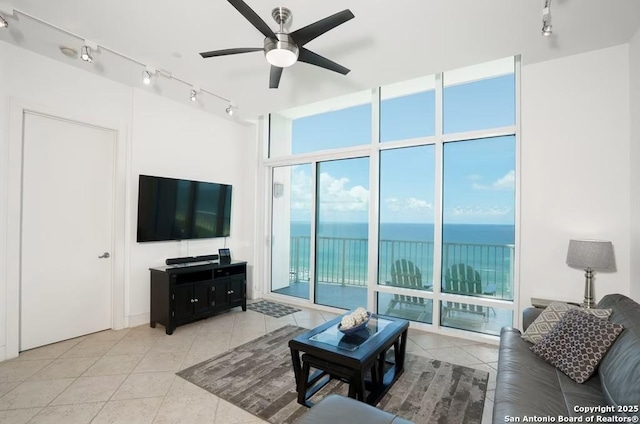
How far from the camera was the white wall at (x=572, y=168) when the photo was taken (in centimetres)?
289

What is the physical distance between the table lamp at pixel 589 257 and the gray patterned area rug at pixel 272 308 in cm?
349

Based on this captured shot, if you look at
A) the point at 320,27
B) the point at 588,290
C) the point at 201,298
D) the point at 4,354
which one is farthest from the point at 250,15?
the point at 4,354

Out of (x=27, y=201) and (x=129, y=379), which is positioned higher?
(x=27, y=201)

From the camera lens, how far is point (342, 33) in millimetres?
2787

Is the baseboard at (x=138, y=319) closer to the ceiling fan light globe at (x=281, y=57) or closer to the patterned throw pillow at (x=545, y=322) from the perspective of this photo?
the ceiling fan light globe at (x=281, y=57)

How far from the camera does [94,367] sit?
287 cm

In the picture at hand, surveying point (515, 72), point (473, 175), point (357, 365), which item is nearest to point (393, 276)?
point (473, 175)

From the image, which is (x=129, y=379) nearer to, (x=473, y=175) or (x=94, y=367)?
(x=94, y=367)

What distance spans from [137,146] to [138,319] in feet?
7.42

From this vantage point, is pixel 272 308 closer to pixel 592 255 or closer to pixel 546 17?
pixel 592 255

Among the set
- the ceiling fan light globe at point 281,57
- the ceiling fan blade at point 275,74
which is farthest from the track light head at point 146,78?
the ceiling fan light globe at point 281,57

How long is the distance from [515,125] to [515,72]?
24.1 inches

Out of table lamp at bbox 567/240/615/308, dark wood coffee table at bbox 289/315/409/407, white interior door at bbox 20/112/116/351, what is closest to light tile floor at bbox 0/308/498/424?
white interior door at bbox 20/112/116/351

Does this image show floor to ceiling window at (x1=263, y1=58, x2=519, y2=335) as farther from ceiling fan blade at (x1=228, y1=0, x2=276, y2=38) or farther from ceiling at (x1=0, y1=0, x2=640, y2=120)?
ceiling fan blade at (x1=228, y1=0, x2=276, y2=38)
